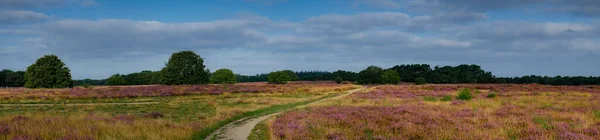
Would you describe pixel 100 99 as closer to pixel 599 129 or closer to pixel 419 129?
pixel 419 129

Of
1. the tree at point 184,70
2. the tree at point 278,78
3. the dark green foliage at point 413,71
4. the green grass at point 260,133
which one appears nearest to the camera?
the green grass at point 260,133

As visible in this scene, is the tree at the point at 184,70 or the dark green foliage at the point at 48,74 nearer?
the dark green foliage at the point at 48,74

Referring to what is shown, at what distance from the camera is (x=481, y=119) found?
17547 mm

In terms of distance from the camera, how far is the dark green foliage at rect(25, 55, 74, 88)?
255ft

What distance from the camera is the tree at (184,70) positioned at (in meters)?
84.4

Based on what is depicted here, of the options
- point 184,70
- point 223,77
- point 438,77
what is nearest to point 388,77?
point 438,77

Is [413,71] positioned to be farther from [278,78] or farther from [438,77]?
[278,78]

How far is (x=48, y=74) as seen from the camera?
78.2 metres

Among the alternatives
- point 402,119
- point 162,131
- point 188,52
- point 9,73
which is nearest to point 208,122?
point 162,131

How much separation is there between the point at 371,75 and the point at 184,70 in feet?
220

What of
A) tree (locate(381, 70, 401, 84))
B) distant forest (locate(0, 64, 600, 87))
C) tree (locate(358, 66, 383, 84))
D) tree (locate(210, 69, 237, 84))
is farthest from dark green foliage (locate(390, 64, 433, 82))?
tree (locate(210, 69, 237, 84))

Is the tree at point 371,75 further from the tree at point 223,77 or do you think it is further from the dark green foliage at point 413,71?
the tree at point 223,77

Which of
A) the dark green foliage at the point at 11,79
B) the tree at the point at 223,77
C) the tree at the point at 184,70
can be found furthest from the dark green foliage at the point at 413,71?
the dark green foliage at the point at 11,79

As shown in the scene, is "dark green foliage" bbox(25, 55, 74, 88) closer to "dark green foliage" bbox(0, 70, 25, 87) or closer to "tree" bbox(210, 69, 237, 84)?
"tree" bbox(210, 69, 237, 84)
